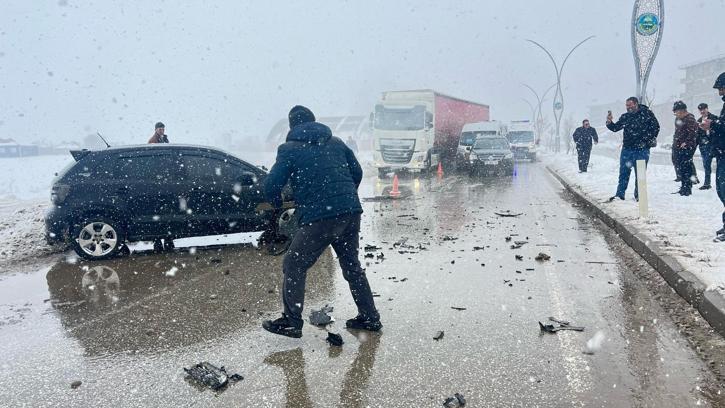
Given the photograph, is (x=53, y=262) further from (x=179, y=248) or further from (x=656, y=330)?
(x=656, y=330)

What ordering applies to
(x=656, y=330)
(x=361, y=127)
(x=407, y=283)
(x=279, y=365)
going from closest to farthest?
(x=279, y=365) < (x=656, y=330) < (x=407, y=283) < (x=361, y=127)

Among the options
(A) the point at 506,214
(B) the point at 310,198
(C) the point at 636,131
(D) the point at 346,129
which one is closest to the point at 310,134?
(B) the point at 310,198

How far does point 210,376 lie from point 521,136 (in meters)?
34.7

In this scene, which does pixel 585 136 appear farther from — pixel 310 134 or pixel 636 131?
pixel 310 134

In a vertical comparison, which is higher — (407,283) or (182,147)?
(182,147)

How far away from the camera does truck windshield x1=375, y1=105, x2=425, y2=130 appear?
21719 millimetres

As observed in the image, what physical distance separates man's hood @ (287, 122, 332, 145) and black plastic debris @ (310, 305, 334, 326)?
1685 millimetres

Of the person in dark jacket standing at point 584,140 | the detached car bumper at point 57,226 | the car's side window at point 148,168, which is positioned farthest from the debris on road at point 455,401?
the person in dark jacket standing at point 584,140

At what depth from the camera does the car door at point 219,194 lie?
311 inches

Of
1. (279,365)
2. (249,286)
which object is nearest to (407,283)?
(249,286)

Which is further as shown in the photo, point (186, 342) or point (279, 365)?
point (186, 342)

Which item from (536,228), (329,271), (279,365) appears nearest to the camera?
(279,365)

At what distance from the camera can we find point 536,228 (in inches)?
360

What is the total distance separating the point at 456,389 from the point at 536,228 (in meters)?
6.35
